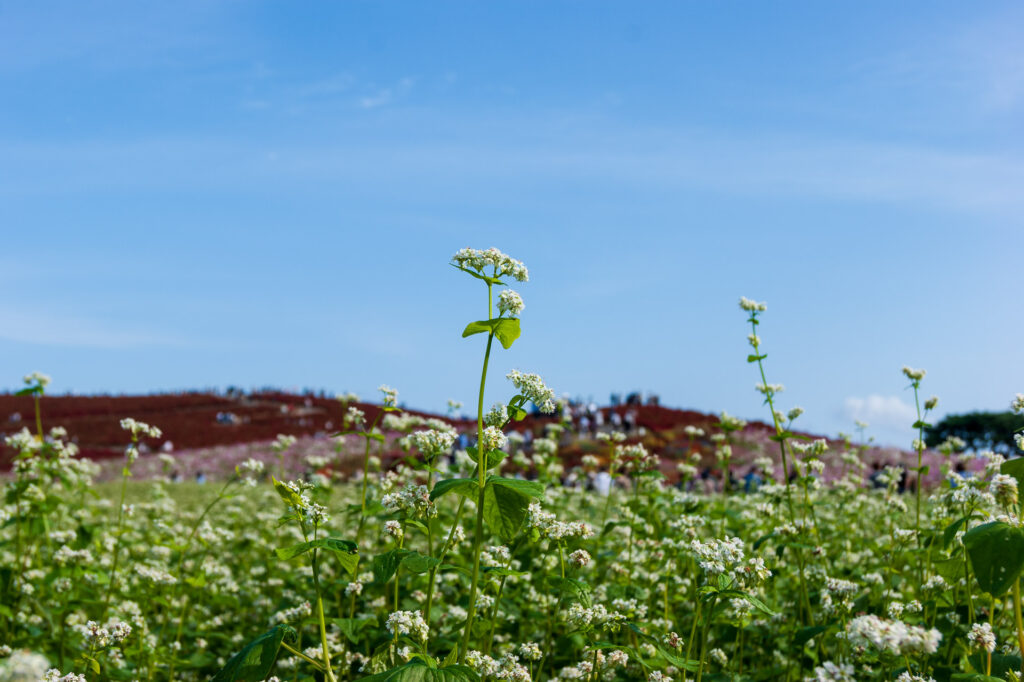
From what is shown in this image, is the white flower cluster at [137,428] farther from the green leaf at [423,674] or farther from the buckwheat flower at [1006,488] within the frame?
the buckwheat flower at [1006,488]

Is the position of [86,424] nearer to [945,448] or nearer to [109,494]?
[109,494]

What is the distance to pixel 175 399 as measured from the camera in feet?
136

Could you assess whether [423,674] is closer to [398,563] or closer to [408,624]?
[398,563]

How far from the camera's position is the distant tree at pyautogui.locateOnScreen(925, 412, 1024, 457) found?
32.1 m

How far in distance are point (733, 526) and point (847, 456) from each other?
6.70ft

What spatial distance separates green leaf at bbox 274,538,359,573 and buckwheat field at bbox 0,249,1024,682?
0.05 ft

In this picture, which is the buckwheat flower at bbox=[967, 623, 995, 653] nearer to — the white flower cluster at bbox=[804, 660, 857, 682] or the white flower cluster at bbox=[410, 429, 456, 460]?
the white flower cluster at bbox=[804, 660, 857, 682]

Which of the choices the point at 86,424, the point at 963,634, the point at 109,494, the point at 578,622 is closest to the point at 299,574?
the point at 578,622

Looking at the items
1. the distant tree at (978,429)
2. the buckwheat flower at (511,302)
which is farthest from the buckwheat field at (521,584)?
the distant tree at (978,429)

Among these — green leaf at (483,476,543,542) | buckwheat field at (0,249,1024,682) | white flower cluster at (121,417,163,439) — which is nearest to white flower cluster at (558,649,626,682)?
buckwheat field at (0,249,1024,682)

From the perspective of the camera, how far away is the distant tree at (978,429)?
32.1 metres

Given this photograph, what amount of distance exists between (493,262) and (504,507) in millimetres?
1096

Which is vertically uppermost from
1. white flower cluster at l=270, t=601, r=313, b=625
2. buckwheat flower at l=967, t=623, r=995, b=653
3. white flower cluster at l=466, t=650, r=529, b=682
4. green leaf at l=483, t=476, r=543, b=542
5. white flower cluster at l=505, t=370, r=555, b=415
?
white flower cluster at l=505, t=370, r=555, b=415

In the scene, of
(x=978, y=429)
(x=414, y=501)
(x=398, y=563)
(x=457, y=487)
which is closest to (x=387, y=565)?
(x=398, y=563)
